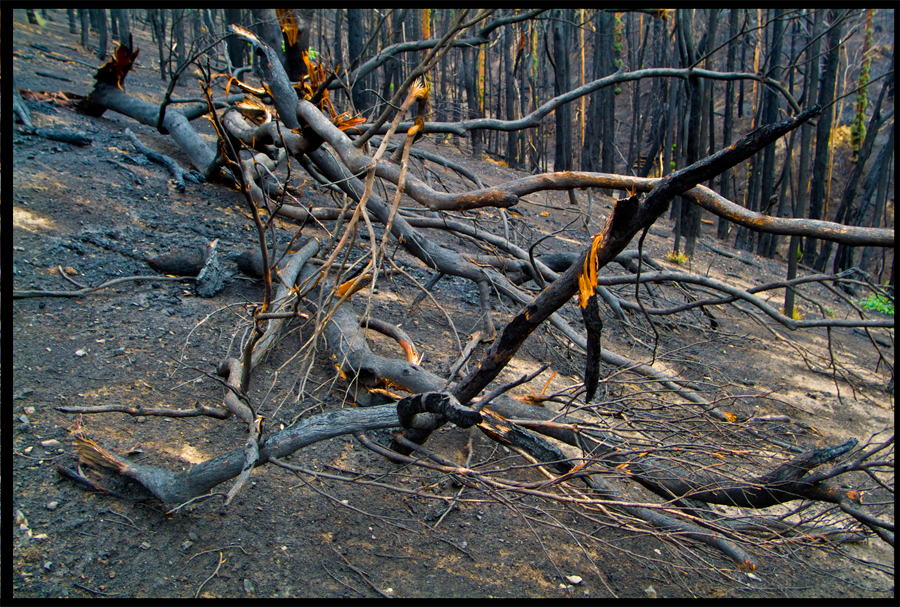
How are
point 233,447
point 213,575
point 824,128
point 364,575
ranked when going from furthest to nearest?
point 824,128 → point 233,447 → point 364,575 → point 213,575

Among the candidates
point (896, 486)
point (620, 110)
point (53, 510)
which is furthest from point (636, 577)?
point (620, 110)

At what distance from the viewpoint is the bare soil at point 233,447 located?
221 centimetres

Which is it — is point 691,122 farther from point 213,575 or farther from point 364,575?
point 213,575

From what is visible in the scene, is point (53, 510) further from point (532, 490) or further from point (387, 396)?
point (532, 490)

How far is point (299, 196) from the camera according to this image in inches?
250

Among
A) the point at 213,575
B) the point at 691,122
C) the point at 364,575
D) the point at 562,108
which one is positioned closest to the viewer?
the point at 213,575

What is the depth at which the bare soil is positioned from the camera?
86.8 inches

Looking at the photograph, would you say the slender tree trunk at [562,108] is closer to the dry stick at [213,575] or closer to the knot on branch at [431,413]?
the knot on branch at [431,413]

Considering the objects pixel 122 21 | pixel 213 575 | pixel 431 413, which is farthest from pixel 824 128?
pixel 122 21

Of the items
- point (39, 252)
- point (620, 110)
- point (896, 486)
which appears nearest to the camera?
point (896, 486)

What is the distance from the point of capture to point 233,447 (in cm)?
290

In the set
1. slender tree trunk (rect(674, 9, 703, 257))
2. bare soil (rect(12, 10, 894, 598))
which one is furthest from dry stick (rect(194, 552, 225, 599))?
slender tree trunk (rect(674, 9, 703, 257))

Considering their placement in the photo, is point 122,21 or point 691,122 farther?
point 122,21

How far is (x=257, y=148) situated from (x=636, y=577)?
16.7ft
